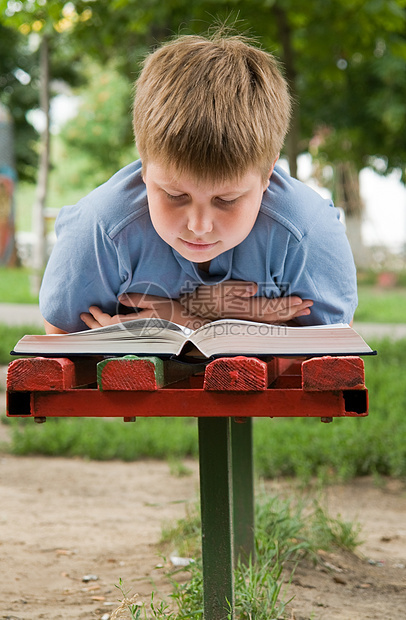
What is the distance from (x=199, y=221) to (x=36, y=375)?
43 cm

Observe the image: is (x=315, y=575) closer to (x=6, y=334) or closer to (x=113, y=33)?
(x=6, y=334)

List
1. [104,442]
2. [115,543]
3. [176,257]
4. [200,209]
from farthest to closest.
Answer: [104,442] < [115,543] < [176,257] < [200,209]

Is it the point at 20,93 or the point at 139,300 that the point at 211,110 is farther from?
the point at 20,93

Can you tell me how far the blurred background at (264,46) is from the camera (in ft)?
18.3

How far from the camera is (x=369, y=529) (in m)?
2.95

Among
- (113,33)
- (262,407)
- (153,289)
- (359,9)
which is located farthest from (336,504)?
(113,33)

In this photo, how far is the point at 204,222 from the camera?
1.42 meters

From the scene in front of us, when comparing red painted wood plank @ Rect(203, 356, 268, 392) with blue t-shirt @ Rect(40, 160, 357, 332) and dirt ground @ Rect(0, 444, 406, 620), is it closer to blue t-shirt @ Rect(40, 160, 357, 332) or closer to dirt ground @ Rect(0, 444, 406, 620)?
blue t-shirt @ Rect(40, 160, 357, 332)

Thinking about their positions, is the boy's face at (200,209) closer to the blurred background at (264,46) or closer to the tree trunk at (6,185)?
the blurred background at (264,46)

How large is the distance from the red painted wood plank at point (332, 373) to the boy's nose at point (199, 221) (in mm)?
336

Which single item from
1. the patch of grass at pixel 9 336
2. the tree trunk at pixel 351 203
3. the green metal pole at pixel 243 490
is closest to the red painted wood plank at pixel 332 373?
the green metal pole at pixel 243 490

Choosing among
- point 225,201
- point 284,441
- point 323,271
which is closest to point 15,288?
point 284,441

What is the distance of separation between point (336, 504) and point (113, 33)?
16.6 feet

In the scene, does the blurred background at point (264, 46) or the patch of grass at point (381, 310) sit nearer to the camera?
the blurred background at point (264, 46)
